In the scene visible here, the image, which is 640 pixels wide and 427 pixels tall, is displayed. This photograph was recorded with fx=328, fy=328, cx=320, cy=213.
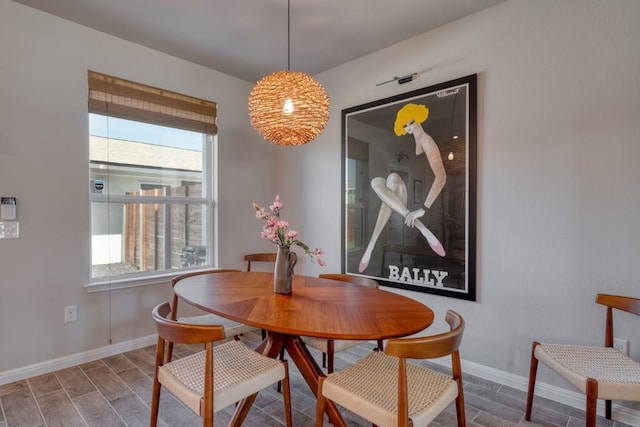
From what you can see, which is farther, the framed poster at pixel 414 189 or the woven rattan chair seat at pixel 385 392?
the framed poster at pixel 414 189

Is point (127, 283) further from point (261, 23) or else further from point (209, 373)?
point (261, 23)

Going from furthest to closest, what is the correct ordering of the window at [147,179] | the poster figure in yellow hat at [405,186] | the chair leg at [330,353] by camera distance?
the window at [147,179], the poster figure in yellow hat at [405,186], the chair leg at [330,353]

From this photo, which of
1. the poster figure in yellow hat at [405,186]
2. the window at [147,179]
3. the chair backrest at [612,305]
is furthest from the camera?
the window at [147,179]

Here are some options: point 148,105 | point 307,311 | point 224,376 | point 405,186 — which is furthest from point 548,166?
point 148,105

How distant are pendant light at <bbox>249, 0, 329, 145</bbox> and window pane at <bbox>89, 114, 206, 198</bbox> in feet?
4.84

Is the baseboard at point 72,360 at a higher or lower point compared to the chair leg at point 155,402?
lower

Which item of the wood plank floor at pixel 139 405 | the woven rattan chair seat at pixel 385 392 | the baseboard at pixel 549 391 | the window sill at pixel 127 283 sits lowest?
the wood plank floor at pixel 139 405

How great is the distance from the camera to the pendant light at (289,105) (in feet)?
6.09

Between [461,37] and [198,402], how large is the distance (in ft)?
9.22

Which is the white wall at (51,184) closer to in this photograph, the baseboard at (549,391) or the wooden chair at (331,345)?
the wooden chair at (331,345)

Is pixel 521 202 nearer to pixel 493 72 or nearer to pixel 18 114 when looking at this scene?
pixel 493 72

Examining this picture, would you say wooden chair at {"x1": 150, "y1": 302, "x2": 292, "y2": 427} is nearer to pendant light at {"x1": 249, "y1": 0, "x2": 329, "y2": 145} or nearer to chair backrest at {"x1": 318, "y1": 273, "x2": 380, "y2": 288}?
chair backrest at {"x1": 318, "y1": 273, "x2": 380, "y2": 288}

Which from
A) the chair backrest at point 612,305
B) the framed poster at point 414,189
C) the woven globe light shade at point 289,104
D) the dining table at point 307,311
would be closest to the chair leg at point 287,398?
the dining table at point 307,311

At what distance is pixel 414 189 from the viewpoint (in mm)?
2645
